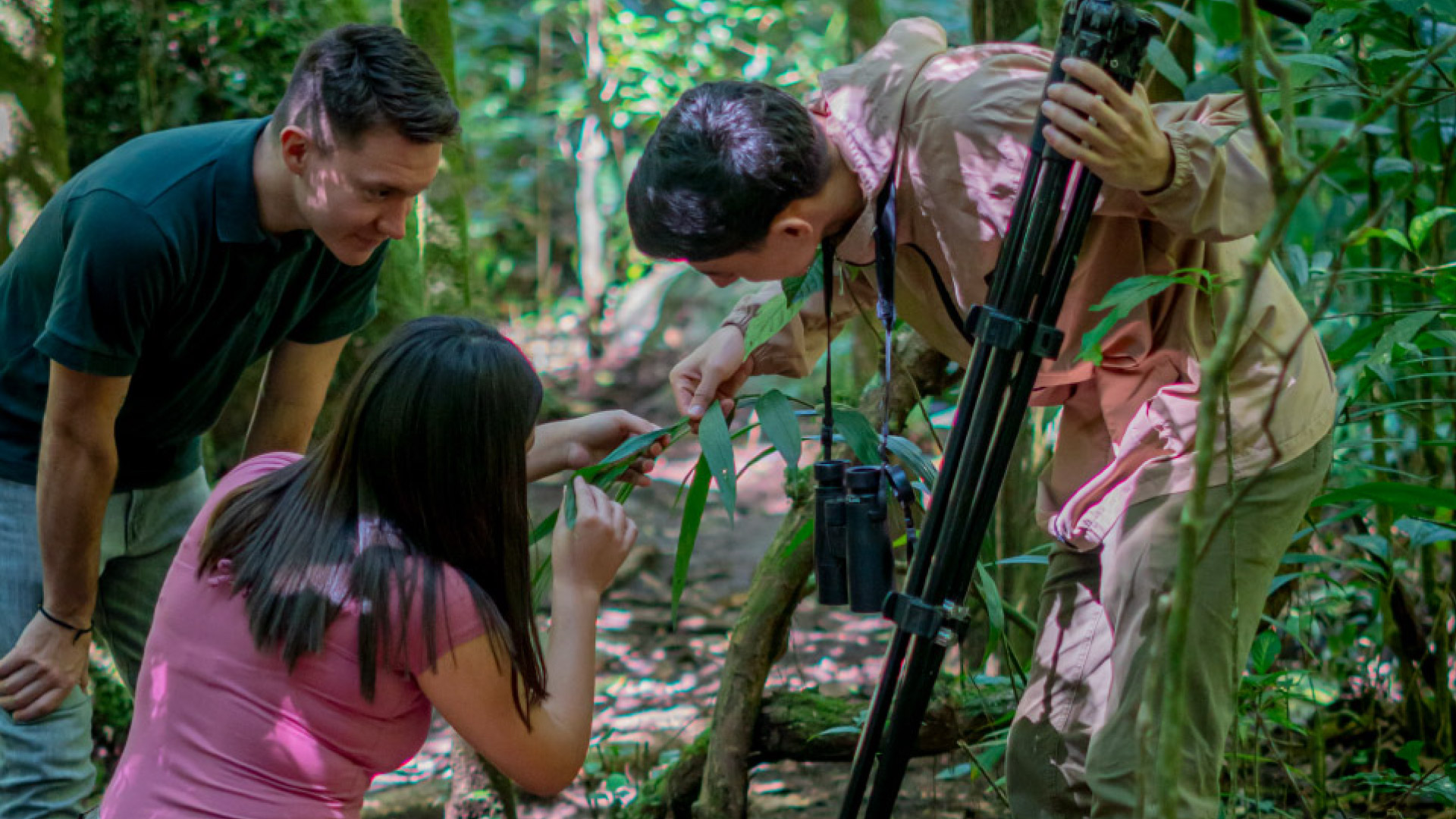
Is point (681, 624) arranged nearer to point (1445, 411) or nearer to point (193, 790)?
point (1445, 411)

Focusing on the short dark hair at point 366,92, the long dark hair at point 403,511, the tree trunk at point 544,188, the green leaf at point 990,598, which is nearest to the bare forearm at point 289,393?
the short dark hair at point 366,92

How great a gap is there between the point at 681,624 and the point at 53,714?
2460 mm

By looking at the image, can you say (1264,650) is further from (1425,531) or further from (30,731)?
(30,731)

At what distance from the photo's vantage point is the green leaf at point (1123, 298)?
1.33 metres

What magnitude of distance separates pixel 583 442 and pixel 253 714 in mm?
704

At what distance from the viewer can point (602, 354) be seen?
8.02 m

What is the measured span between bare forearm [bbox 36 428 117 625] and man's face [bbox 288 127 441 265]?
46 cm

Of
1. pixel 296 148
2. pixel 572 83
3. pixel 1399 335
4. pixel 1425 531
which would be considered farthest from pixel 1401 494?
pixel 572 83

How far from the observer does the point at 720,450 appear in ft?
5.71

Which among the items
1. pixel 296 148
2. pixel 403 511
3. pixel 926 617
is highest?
pixel 296 148

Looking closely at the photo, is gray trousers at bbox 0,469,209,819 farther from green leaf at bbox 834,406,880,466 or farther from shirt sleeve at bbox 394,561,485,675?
green leaf at bbox 834,406,880,466

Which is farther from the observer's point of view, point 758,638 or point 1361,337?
point 758,638

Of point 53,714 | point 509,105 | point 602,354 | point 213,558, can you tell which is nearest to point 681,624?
point 53,714

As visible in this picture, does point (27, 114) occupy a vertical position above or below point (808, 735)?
above
